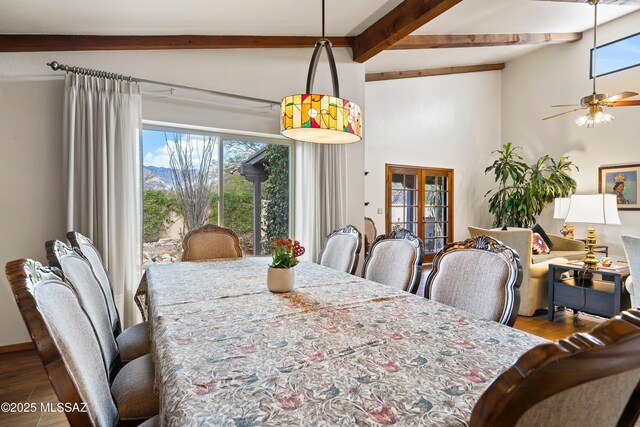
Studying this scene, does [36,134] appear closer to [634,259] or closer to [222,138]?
[222,138]

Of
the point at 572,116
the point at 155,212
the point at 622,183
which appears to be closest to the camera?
the point at 155,212

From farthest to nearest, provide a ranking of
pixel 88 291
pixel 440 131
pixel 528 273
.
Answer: pixel 440 131 → pixel 528 273 → pixel 88 291

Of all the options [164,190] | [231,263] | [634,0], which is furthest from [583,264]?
[164,190]

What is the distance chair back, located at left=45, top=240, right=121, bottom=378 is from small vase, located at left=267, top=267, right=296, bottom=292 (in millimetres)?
736

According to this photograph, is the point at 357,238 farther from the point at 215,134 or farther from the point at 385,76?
the point at 385,76

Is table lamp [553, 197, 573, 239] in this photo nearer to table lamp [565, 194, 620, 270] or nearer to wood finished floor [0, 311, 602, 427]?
table lamp [565, 194, 620, 270]

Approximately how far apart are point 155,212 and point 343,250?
1892mm

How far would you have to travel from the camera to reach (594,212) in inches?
137

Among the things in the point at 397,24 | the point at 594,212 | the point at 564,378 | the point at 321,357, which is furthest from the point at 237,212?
the point at 594,212

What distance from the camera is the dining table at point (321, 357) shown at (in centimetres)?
71

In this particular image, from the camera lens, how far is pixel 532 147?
6816 mm

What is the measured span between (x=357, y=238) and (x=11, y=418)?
2299mm

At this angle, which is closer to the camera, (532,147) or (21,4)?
(21,4)

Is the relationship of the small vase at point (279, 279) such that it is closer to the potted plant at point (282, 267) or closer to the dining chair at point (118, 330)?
the potted plant at point (282, 267)
